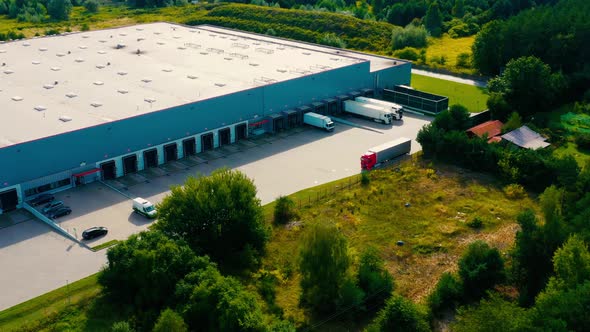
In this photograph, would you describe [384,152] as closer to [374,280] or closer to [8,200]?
[374,280]

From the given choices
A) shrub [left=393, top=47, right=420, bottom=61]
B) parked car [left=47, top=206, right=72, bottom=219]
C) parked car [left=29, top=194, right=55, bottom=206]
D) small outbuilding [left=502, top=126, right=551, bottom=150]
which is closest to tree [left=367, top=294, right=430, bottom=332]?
parked car [left=47, top=206, right=72, bottom=219]

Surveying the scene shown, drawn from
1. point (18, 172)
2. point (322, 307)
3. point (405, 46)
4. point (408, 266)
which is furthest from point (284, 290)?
point (405, 46)

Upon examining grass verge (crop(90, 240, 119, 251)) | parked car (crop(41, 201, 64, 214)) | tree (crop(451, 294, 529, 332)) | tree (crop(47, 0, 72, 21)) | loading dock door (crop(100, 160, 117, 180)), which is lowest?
grass verge (crop(90, 240, 119, 251))

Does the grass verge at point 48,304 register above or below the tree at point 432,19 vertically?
below

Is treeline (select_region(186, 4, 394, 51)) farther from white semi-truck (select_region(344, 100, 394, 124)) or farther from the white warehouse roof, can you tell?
white semi-truck (select_region(344, 100, 394, 124))

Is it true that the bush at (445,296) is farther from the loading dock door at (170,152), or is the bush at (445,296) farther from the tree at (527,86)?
the tree at (527,86)

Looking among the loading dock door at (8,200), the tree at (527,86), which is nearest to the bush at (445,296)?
the loading dock door at (8,200)

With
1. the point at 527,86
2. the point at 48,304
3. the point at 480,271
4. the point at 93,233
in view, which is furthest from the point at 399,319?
the point at 527,86

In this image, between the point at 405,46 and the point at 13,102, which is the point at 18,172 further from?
the point at 405,46
